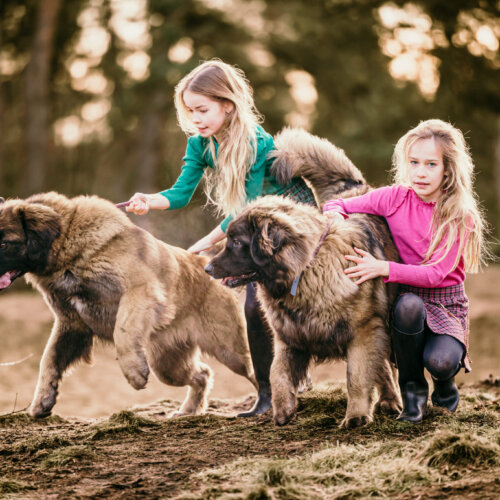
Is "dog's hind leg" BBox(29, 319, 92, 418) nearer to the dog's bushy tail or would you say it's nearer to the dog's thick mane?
the dog's thick mane

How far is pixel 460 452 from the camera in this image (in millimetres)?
3426

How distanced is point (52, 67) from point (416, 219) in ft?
53.5

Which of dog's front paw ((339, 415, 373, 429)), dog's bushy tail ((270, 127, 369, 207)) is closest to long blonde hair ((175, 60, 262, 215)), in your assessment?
dog's bushy tail ((270, 127, 369, 207))

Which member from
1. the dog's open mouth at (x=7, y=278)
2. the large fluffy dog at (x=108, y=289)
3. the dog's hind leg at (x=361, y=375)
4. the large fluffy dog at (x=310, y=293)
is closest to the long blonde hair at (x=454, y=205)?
the large fluffy dog at (x=310, y=293)

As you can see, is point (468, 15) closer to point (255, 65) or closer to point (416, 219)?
point (255, 65)

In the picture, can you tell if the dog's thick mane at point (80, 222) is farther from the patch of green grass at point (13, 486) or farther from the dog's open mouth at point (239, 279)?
the patch of green grass at point (13, 486)

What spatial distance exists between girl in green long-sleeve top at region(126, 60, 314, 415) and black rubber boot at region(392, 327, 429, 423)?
3.83 ft

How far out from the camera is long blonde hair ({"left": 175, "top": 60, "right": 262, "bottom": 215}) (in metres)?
4.98

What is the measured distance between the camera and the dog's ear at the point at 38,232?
4805mm

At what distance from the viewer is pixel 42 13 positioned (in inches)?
669

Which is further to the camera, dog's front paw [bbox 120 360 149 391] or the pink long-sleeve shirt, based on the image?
dog's front paw [bbox 120 360 149 391]

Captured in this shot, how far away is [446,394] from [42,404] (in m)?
2.86

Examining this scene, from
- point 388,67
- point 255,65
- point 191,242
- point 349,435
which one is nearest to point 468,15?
point 388,67

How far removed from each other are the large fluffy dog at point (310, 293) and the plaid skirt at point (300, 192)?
75 cm
